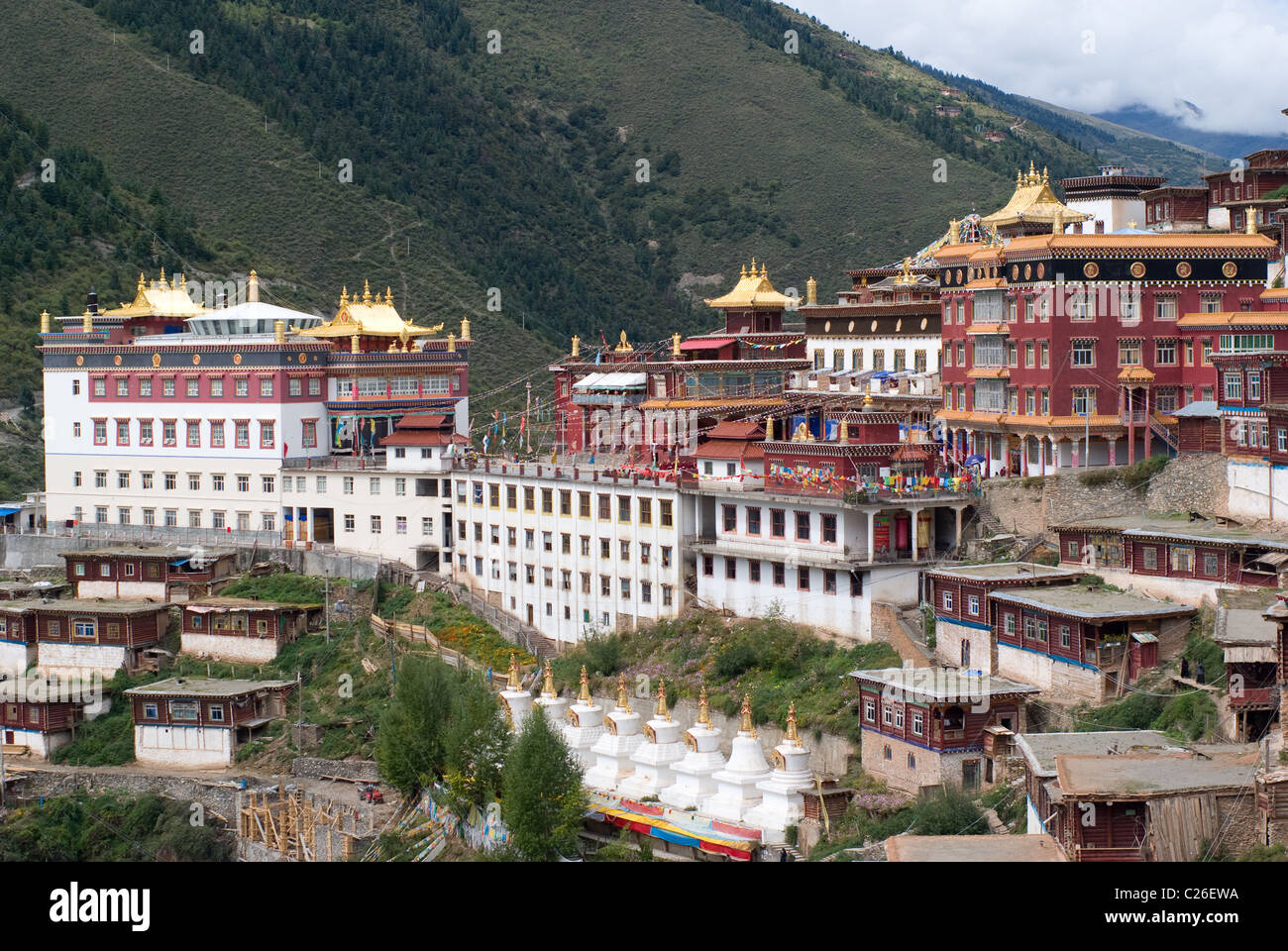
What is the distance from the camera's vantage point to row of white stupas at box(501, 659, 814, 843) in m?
50.4

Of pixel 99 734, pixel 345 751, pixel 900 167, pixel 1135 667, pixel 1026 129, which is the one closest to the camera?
pixel 1135 667

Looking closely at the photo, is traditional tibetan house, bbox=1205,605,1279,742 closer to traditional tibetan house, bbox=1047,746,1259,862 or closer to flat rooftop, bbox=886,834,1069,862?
traditional tibetan house, bbox=1047,746,1259,862

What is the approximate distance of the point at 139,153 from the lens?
134 meters

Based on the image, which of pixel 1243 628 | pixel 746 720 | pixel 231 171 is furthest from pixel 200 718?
pixel 231 171

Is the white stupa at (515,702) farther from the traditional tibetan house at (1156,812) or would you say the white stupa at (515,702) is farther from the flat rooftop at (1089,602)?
the traditional tibetan house at (1156,812)

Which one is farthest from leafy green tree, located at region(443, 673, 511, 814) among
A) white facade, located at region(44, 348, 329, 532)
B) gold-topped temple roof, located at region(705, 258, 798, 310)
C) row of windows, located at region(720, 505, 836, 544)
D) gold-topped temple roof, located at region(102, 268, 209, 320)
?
gold-topped temple roof, located at region(102, 268, 209, 320)

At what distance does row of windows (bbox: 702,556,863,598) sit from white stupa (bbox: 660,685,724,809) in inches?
271

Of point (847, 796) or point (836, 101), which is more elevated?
point (836, 101)

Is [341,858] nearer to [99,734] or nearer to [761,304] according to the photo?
[99,734]

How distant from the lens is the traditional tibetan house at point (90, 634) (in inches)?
2901

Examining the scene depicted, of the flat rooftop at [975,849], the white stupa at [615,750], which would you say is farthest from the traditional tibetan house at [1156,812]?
the white stupa at [615,750]

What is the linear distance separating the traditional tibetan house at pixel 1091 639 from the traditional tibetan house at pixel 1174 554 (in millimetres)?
899
